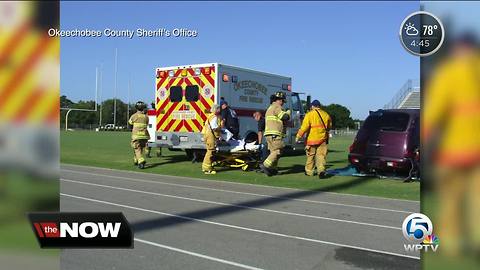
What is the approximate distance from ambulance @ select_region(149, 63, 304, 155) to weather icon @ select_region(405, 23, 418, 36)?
13.8m

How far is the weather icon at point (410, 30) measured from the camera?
1952 millimetres

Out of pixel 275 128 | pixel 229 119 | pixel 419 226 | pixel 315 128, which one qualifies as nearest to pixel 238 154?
pixel 229 119

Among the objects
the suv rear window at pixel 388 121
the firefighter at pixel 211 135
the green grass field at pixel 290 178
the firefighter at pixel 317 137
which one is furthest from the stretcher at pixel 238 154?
the suv rear window at pixel 388 121

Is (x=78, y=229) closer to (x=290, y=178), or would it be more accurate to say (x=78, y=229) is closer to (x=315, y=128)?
(x=290, y=178)

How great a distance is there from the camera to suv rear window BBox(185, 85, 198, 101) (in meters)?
16.2

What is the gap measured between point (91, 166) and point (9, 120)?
15.7 meters

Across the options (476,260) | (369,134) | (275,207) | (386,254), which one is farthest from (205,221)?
(369,134)

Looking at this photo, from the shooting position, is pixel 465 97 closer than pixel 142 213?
Yes

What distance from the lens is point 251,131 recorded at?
1764 cm

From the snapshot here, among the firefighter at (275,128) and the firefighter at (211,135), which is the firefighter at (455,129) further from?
the firefighter at (211,135)

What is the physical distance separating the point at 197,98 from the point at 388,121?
632 centimetres

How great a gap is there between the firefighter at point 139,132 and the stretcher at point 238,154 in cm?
232

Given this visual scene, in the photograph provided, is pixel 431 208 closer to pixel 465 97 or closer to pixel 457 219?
pixel 457 219

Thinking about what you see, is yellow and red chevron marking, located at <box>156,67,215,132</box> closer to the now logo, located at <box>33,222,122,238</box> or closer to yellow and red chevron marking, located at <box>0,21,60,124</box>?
the now logo, located at <box>33,222,122,238</box>
